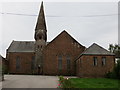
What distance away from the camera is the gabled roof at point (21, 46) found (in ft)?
168

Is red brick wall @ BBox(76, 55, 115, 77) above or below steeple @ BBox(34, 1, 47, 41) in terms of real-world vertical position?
below

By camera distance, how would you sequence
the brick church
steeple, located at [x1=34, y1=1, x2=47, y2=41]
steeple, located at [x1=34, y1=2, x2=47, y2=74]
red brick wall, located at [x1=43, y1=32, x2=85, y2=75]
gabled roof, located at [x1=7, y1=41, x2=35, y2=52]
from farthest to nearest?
1. gabled roof, located at [x1=7, y1=41, x2=35, y2=52]
2. steeple, located at [x1=34, y1=1, x2=47, y2=41]
3. steeple, located at [x1=34, y1=2, x2=47, y2=74]
4. red brick wall, located at [x1=43, y1=32, x2=85, y2=75]
5. the brick church

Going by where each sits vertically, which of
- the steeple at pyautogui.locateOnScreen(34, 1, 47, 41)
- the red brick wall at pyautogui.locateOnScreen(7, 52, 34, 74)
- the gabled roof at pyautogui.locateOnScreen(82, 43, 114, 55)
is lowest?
the red brick wall at pyautogui.locateOnScreen(7, 52, 34, 74)

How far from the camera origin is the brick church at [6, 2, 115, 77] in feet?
107

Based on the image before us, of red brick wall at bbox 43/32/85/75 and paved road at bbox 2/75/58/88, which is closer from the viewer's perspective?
paved road at bbox 2/75/58/88

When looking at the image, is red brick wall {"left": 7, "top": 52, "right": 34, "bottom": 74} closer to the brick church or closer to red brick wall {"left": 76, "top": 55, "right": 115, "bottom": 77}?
the brick church

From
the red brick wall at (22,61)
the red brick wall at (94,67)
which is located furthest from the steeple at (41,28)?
the red brick wall at (94,67)

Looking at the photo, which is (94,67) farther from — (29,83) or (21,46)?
(21,46)

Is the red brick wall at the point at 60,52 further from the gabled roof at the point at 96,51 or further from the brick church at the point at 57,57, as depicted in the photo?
the gabled roof at the point at 96,51

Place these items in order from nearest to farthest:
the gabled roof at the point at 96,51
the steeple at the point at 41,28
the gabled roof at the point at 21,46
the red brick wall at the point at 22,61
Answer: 1. the gabled roof at the point at 96,51
2. the steeple at the point at 41,28
3. the red brick wall at the point at 22,61
4. the gabled roof at the point at 21,46

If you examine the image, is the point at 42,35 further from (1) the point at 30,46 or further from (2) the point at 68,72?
(2) the point at 68,72

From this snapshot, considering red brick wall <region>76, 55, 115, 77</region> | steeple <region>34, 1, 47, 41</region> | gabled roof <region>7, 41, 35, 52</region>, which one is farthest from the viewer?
gabled roof <region>7, 41, 35, 52</region>

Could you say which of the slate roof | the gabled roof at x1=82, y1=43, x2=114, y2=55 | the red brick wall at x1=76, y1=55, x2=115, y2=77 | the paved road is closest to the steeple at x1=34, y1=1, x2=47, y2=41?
the slate roof

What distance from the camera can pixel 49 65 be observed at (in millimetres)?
41875
